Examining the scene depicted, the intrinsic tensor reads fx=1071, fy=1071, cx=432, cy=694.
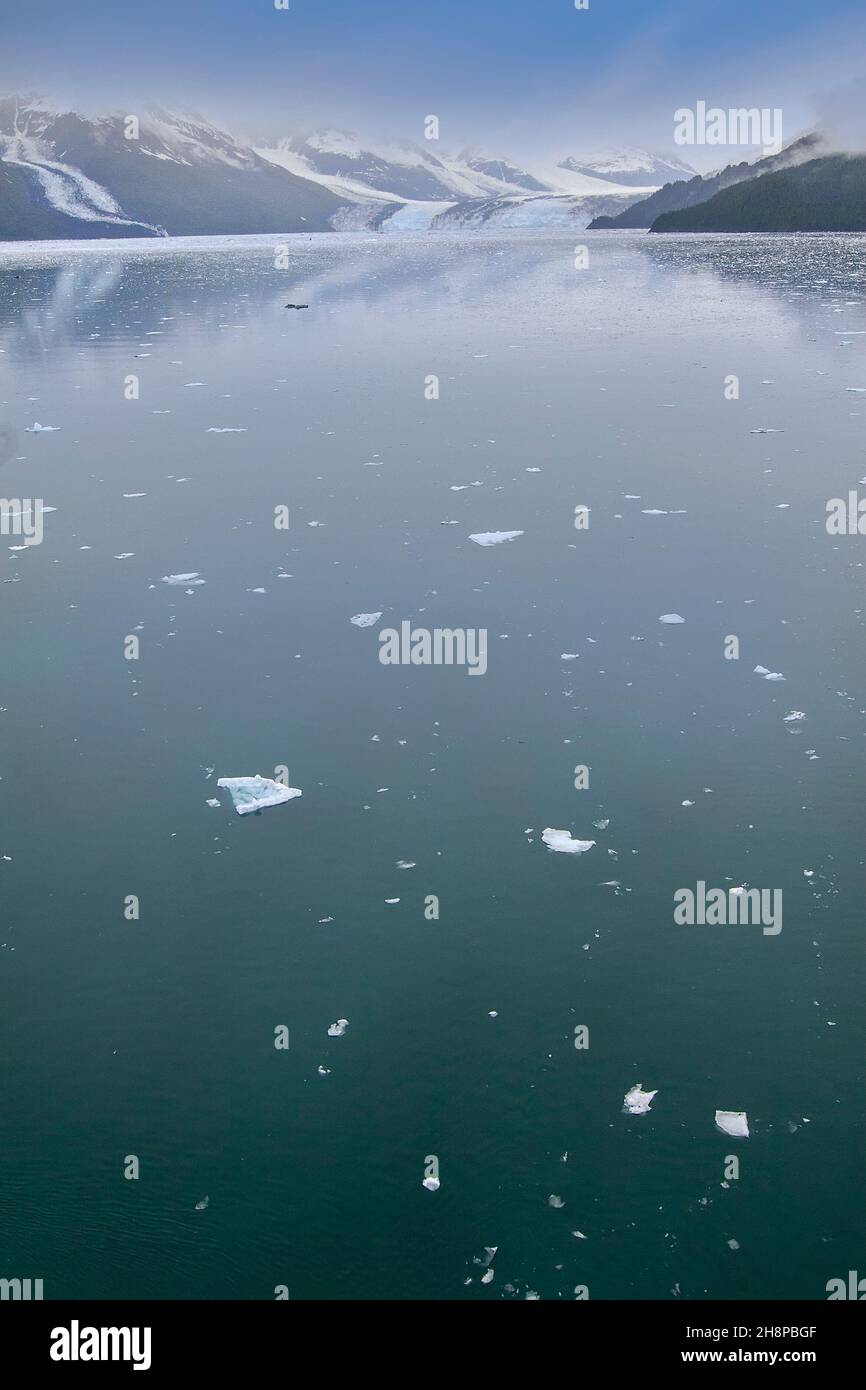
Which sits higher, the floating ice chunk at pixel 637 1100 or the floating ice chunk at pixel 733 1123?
the floating ice chunk at pixel 637 1100

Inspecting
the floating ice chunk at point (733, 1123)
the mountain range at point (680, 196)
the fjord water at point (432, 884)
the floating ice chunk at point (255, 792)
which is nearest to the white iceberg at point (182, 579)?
the fjord water at point (432, 884)

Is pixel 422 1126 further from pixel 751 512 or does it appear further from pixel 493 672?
pixel 751 512

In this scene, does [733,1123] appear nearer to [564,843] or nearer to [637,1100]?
[637,1100]

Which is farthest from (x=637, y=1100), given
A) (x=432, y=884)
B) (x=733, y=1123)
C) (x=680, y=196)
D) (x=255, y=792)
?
(x=680, y=196)

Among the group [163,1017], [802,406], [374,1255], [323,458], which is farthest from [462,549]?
[802,406]

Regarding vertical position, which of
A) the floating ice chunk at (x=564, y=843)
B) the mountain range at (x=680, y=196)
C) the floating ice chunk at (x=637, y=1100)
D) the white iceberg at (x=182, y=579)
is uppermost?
the mountain range at (x=680, y=196)

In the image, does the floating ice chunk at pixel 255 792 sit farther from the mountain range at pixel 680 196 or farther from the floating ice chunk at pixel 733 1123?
the mountain range at pixel 680 196

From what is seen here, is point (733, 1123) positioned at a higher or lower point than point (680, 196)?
lower
